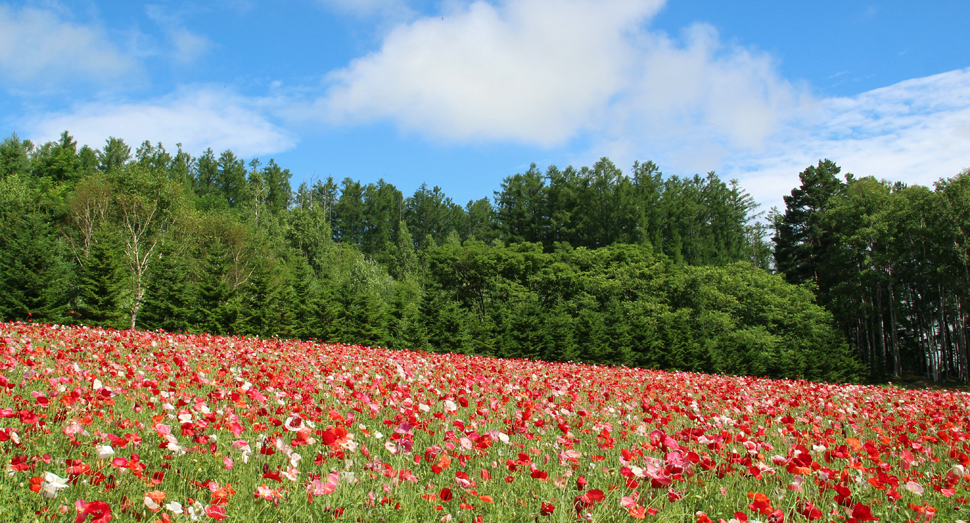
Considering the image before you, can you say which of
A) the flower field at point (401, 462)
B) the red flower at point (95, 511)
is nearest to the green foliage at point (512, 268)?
the flower field at point (401, 462)

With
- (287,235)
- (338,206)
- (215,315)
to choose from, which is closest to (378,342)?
(215,315)

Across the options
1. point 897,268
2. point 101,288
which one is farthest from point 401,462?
point 897,268

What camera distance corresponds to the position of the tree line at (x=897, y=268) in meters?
31.1

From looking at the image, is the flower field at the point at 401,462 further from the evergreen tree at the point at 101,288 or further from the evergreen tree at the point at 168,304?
the evergreen tree at the point at 168,304

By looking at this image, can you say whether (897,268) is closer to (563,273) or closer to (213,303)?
(563,273)

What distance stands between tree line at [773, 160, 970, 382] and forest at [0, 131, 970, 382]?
149mm

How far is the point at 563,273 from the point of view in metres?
39.1

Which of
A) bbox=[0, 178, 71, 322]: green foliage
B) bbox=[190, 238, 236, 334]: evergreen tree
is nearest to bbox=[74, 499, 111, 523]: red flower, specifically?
bbox=[190, 238, 236, 334]: evergreen tree

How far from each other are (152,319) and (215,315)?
3810mm

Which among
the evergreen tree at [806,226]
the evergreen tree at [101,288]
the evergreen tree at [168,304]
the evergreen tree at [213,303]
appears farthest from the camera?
the evergreen tree at [806,226]

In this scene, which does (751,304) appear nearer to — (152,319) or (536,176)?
(536,176)

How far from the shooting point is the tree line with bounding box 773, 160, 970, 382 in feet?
102

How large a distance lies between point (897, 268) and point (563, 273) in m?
21.8

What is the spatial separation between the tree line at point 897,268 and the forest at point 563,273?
0.49ft
